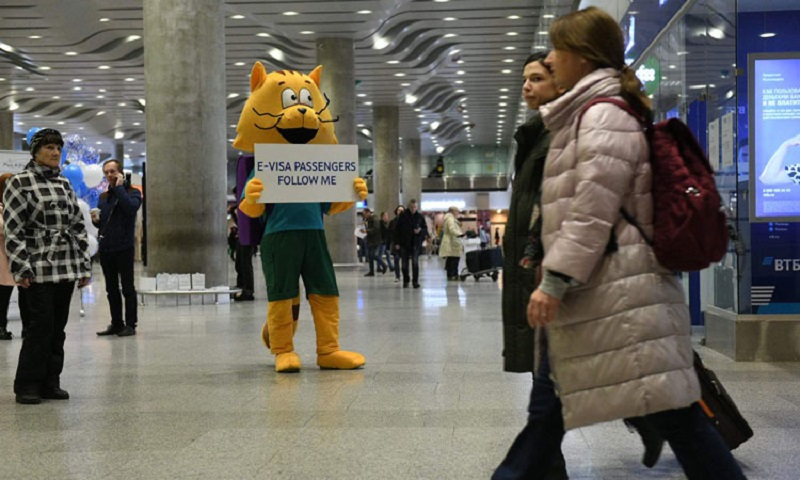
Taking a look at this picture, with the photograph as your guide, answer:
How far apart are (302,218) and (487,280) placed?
54.0 ft

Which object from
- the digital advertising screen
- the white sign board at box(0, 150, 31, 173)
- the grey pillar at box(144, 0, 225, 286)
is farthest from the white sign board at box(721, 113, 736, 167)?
the white sign board at box(0, 150, 31, 173)

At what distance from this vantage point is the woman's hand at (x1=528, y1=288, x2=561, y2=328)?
303 centimetres

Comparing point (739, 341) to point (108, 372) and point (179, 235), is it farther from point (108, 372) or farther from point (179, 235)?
point (179, 235)

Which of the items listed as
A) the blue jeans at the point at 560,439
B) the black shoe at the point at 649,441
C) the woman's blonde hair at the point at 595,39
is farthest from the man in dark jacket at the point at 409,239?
the woman's blonde hair at the point at 595,39

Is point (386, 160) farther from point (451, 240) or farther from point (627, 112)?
point (627, 112)

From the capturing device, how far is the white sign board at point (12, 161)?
1401 centimetres

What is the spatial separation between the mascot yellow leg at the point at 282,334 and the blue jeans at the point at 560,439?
442 centimetres

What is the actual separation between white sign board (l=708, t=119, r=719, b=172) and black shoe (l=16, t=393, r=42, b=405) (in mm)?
5713

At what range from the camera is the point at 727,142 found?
848cm

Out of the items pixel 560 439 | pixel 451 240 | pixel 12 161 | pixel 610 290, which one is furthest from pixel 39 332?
pixel 451 240

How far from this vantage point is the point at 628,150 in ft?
9.96

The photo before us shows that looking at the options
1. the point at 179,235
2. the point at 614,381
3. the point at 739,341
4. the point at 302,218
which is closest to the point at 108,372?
the point at 302,218

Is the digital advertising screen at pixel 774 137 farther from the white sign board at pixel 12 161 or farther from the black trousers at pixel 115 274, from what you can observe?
the white sign board at pixel 12 161

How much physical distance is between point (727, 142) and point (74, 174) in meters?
15.6
